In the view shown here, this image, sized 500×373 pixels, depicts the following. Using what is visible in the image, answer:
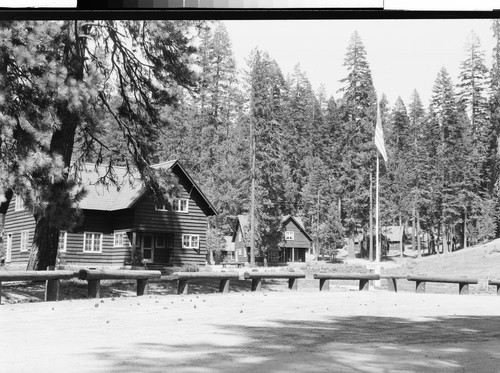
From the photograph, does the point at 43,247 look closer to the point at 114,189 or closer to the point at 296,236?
the point at 114,189

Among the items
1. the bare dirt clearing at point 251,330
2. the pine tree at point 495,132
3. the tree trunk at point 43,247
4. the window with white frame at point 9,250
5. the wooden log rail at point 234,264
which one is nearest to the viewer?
the bare dirt clearing at point 251,330

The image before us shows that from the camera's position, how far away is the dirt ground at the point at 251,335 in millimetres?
4016

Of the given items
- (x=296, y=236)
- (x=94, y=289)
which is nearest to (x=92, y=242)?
(x=94, y=289)

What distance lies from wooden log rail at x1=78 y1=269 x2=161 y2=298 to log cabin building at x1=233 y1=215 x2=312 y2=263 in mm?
1106

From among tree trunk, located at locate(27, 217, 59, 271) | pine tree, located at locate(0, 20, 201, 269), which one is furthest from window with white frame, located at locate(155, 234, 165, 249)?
tree trunk, located at locate(27, 217, 59, 271)

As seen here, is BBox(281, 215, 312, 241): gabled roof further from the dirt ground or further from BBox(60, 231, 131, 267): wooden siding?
BBox(60, 231, 131, 267): wooden siding

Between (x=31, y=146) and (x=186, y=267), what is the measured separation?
2.24 m

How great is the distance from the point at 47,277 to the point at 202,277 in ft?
5.52

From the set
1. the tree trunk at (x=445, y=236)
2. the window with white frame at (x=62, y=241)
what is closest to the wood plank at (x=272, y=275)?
the tree trunk at (x=445, y=236)

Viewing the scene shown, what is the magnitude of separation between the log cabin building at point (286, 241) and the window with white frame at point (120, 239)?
5.26 ft

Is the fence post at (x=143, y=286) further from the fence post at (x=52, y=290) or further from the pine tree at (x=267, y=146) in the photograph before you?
the pine tree at (x=267, y=146)

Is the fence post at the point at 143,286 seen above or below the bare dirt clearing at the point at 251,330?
above

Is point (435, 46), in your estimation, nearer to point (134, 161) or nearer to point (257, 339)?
point (257, 339)

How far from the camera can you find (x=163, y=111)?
8.66 meters
